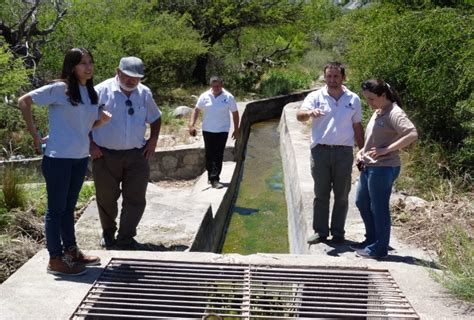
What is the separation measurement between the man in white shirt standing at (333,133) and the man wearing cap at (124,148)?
1501 mm

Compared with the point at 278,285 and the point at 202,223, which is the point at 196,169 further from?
the point at 278,285

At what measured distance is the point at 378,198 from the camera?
16.0 ft

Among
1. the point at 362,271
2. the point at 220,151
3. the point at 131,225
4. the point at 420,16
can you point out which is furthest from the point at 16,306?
the point at 420,16

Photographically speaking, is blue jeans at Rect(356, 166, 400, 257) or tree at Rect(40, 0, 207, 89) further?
tree at Rect(40, 0, 207, 89)

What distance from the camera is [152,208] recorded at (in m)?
6.54

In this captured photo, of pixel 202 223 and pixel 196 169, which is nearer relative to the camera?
pixel 202 223

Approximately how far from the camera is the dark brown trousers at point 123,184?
512 cm

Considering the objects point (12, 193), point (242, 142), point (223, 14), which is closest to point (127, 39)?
point (242, 142)

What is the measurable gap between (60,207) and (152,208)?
2422mm

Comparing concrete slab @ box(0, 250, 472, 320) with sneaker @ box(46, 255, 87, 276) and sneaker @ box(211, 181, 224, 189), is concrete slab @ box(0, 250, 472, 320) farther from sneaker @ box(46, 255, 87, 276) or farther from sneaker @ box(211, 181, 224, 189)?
sneaker @ box(211, 181, 224, 189)

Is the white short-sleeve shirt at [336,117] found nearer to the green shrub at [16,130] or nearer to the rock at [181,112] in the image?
the green shrub at [16,130]

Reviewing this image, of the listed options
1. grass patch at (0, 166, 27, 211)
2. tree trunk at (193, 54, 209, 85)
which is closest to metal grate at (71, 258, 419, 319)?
grass patch at (0, 166, 27, 211)

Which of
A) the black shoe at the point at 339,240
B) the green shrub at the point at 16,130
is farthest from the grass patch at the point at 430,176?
the green shrub at the point at 16,130

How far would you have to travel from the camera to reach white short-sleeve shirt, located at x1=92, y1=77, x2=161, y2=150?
16.4 feet
